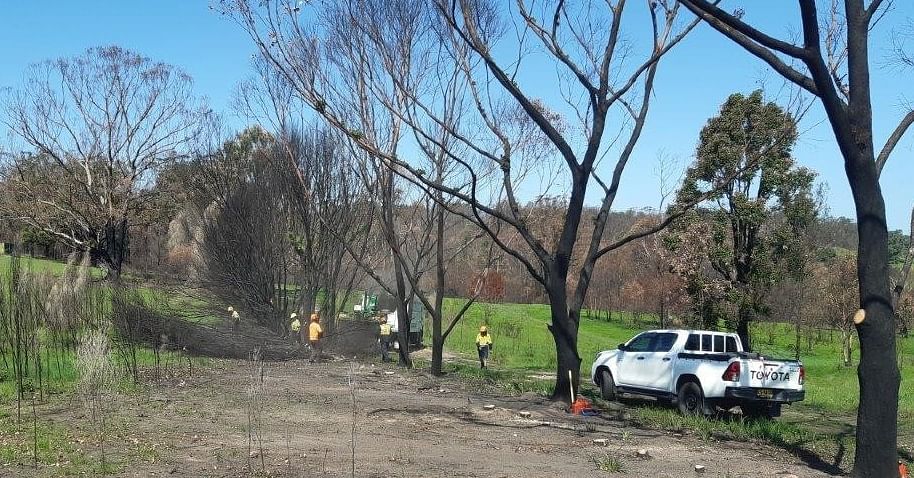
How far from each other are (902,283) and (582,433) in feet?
15.5

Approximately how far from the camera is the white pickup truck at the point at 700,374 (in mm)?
15562

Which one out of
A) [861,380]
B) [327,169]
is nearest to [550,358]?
[327,169]

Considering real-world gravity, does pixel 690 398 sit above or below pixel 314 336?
below

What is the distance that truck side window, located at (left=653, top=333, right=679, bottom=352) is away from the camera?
1744 centimetres

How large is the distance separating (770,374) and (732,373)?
735 mm

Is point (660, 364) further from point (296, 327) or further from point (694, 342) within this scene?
point (296, 327)

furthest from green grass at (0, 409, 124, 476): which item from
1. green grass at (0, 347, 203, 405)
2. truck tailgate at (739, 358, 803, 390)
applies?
truck tailgate at (739, 358, 803, 390)

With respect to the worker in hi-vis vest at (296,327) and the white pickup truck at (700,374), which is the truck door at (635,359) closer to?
the white pickup truck at (700,374)

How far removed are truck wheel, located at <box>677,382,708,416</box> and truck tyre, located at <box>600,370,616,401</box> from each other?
2.24m

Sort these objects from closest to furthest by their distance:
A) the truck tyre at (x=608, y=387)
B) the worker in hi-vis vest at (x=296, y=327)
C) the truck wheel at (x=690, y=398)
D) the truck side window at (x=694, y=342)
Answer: the truck wheel at (x=690, y=398), the truck side window at (x=694, y=342), the truck tyre at (x=608, y=387), the worker in hi-vis vest at (x=296, y=327)

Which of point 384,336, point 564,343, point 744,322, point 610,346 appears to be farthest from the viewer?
point 610,346

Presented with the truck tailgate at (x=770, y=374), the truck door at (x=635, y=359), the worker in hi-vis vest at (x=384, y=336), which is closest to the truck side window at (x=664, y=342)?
the truck door at (x=635, y=359)

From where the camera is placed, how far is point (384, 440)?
10875mm

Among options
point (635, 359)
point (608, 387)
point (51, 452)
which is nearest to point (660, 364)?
point (635, 359)
